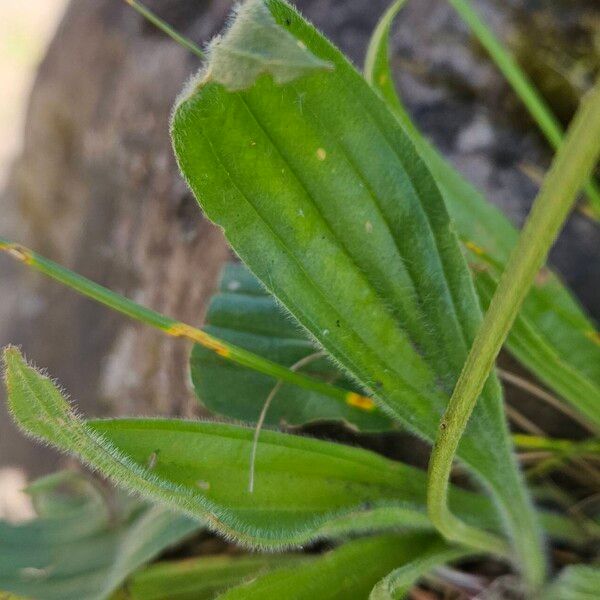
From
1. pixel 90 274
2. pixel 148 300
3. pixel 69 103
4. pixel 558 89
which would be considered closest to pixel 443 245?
pixel 558 89

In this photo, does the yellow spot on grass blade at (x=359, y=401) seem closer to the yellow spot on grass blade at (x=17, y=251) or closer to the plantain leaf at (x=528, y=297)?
the plantain leaf at (x=528, y=297)

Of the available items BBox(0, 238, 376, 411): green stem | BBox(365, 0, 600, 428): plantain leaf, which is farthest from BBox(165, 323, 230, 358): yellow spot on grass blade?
BBox(365, 0, 600, 428): plantain leaf

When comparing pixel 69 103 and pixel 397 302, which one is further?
pixel 69 103

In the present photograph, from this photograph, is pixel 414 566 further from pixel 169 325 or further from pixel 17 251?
pixel 17 251

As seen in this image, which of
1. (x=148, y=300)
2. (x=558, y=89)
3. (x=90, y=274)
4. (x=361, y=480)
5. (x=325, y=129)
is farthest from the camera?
(x=90, y=274)

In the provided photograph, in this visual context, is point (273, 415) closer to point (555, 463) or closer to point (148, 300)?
point (555, 463)

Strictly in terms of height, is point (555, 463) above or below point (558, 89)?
below
